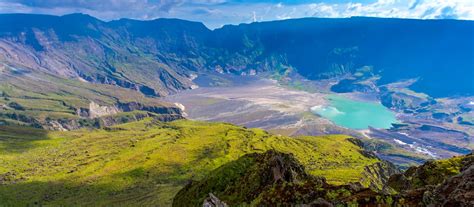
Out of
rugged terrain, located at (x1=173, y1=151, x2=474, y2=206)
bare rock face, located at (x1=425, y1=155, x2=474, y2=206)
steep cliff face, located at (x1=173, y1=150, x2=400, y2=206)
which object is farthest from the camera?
steep cliff face, located at (x1=173, y1=150, x2=400, y2=206)

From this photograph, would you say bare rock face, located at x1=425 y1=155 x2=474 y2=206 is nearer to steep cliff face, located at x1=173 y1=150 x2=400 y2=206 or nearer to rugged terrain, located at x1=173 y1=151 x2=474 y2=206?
rugged terrain, located at x1=173 y1=151 x2=474 y2=206

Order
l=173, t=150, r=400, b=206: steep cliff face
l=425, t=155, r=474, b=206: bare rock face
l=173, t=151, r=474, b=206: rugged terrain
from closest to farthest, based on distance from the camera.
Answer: l=425, t=155, r=474, b=206: bare rock face < l=173, t=151, r=474, b=206: rugged terrain < l=173, t=150, r=400, b=206: steep cliff face

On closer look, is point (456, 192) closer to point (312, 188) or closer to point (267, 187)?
point (312, 188)

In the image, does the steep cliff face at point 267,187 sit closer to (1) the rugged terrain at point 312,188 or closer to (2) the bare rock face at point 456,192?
(1) the rugged terrain at point 312,188

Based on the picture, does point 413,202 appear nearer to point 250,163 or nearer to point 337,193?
point 337,193

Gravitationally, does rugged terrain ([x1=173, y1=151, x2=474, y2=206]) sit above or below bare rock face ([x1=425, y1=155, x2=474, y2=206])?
below

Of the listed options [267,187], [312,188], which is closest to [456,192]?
[312,188]

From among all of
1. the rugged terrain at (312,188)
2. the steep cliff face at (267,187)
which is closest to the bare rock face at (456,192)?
the rugged terrain at (312,188)

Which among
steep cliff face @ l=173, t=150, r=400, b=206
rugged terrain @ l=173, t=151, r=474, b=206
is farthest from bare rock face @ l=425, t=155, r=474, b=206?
steep cliff face @ l=173, t=150, r=400, b=206

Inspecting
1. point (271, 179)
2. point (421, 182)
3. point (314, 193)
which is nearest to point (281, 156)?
point (271, 179)

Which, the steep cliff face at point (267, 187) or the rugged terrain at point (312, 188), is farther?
the steep cliff face at point (267, 187)

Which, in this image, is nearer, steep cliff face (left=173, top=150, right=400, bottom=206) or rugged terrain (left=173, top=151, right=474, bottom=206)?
rugged terrain (left=173, top=151, right=474, bottom=206)
